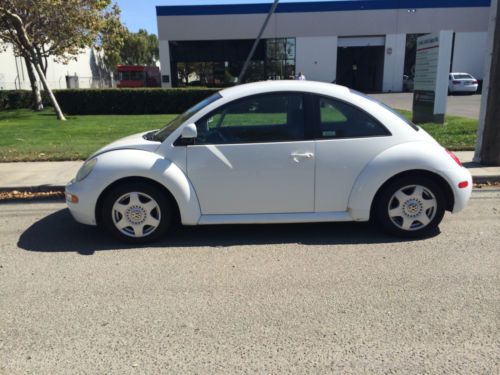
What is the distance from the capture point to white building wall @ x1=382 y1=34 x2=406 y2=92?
37656 millimetres

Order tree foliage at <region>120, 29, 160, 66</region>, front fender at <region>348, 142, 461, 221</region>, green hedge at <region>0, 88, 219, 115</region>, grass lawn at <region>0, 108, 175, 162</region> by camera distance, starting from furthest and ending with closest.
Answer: tree foliage at <region>120, 29, 160, 66</region>, green hedge at <region>0, 88, 219, 115</region>, grass lawn at <region>0, 108, 175, 162</region>, front fender at <region>348, 142, 461, 221</region>

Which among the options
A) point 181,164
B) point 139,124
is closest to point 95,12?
point 139,124

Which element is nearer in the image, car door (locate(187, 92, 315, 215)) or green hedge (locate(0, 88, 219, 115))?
car door (locate(187, 92, 315, 215))

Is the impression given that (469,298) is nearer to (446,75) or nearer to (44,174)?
(44,174)

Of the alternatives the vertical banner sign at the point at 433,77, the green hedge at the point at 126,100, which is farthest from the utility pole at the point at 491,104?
the green hedge at the point at 126,100

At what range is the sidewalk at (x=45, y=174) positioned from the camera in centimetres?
657

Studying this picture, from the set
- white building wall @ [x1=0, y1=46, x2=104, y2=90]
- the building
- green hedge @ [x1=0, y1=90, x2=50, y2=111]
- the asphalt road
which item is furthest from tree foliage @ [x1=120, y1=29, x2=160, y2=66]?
the asphalt road

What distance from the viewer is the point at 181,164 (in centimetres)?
443

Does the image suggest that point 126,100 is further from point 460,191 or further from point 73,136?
point 460,191

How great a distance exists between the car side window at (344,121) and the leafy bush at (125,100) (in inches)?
604

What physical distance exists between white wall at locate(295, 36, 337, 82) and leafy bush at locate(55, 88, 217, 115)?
20.6m

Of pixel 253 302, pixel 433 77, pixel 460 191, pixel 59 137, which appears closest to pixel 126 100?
pixel 59 137

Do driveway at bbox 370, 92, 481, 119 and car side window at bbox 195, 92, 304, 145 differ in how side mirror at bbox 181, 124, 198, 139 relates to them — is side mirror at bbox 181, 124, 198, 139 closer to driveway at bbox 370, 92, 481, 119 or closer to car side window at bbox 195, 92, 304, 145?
car side window at bbox 195, 92, 304, 145

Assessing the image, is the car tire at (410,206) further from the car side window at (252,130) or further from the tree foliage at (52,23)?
the tree foliage at (52,23)
